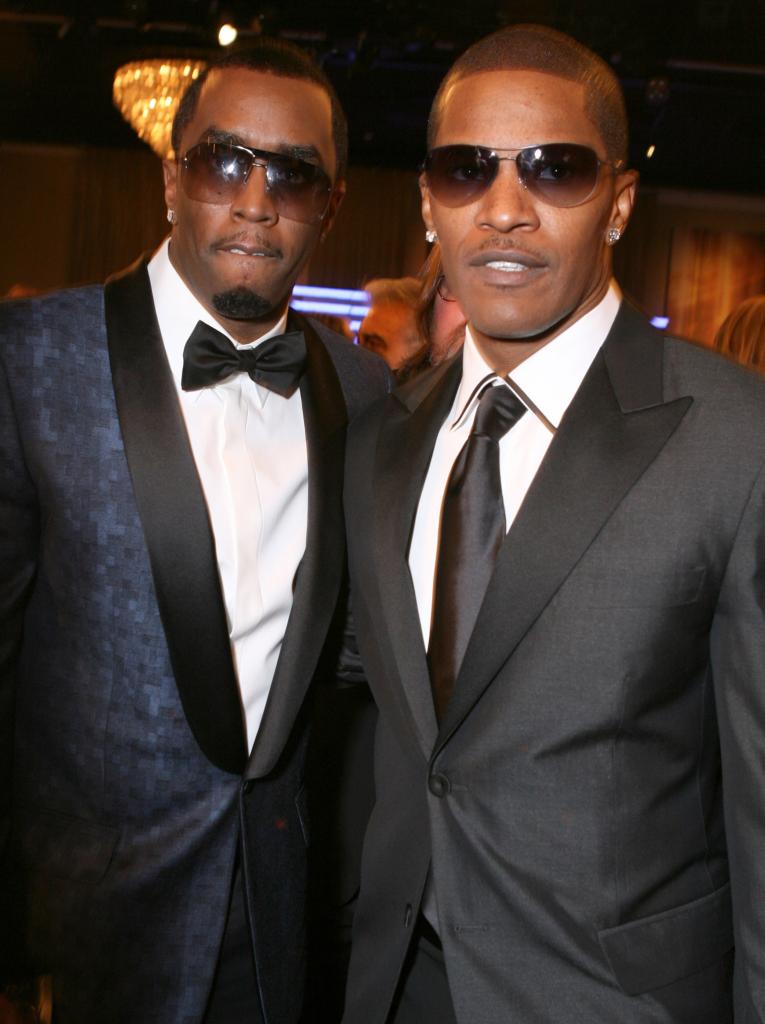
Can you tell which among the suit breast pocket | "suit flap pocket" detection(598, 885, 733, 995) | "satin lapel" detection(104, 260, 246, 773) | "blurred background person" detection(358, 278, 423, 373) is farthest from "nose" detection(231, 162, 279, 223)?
"blurred background person" detection(358, 278, 423, 373)

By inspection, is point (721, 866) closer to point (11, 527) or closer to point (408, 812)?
point (408, 812)

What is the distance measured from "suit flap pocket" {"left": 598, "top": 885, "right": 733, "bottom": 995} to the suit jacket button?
0.28 metres

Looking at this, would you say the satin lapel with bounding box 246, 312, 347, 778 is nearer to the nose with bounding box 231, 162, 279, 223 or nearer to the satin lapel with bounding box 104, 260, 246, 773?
the satin lapel with bounding box 104, 260, 246, 773

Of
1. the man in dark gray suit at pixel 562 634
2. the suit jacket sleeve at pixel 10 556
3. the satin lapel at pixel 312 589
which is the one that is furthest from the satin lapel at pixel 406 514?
the suit jacket sleeve at pixel 10 556

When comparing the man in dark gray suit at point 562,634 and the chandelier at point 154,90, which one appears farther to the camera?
the chandelier at point 154,90

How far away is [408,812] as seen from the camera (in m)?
1.68

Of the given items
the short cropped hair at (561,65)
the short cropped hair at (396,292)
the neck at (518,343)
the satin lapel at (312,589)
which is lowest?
the satin lapel at (312,589)

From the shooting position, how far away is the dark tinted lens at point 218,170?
198cm

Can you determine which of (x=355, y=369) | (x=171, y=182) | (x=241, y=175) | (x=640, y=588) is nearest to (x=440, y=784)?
(x=640, y=588)

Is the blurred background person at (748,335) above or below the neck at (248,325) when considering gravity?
above

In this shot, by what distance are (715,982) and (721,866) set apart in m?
0.15

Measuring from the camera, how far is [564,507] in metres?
1.50

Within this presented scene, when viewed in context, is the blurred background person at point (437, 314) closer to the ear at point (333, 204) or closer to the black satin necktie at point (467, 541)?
the ear at point (333, 204)

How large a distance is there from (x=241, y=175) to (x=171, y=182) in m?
0.22
